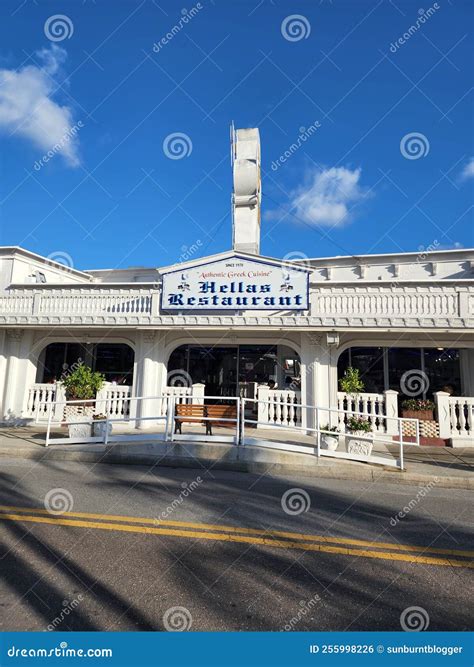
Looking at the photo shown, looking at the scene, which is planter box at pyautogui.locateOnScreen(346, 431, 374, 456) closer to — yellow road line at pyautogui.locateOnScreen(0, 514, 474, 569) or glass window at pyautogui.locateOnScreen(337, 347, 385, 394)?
yellow road line at pyautogui.locateOnScreen(0, 514, 474, 569)

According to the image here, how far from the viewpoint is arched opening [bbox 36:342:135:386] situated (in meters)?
15.7

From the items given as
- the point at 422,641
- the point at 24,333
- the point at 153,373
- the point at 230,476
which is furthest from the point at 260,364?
the point at 422,641

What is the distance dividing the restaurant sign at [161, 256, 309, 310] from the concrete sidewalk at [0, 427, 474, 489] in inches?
215

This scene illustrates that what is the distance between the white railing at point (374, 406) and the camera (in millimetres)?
11898

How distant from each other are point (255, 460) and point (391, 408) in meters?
5.29

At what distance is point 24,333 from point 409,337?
1374cm

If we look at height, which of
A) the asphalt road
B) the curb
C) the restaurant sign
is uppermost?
the restaurant sign

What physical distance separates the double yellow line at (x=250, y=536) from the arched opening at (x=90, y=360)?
10.2 m

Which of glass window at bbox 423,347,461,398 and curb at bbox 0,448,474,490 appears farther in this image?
glass window at bbox 423,347,461,398

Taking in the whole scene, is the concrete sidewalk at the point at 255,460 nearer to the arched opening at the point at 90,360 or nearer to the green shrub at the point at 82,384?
the green shrub at the point at 82,384

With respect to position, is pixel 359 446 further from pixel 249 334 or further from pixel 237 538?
pixel 249 334

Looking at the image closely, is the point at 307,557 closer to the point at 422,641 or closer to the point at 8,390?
the point at 422,641

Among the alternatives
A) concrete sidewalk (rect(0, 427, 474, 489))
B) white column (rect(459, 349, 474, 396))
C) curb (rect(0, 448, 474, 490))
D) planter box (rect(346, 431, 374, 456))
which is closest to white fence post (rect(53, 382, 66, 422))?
concrete sidewalk (rect(0, 427, 474, 489))

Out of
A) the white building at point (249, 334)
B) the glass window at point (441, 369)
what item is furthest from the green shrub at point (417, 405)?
the glass window at point (441, 369)
